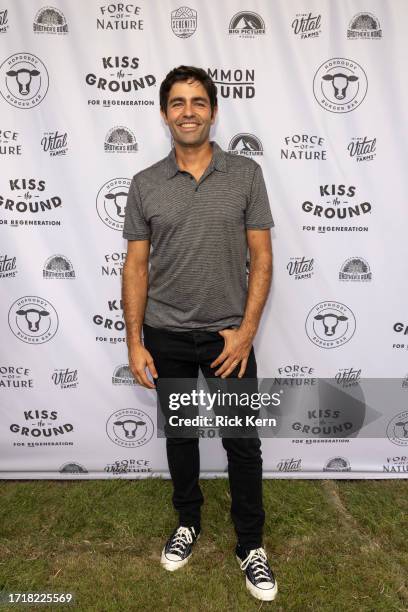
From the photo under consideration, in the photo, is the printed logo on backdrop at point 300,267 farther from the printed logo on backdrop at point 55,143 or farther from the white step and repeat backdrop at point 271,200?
the printed logo on backdrop at point 55,143

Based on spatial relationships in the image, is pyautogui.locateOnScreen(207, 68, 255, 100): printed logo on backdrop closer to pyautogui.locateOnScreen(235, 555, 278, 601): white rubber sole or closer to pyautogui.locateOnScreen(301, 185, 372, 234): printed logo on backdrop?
pyautogui.locateOnScreen(301, 185, 372, 234): printed logo on backdrop

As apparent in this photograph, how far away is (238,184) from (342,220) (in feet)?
2.87

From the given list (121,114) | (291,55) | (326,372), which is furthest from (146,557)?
(291,55)

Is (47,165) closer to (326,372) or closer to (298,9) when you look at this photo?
(298,9)

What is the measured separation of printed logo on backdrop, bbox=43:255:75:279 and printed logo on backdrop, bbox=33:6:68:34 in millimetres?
1110

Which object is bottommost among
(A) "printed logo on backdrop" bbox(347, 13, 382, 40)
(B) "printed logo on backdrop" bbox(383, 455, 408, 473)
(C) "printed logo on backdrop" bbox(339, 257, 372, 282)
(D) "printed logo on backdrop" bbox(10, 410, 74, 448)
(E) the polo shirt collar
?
(B) "printed logo on backdrop" bbox(383, 455, 408, 473)

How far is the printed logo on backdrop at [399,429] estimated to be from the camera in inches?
111

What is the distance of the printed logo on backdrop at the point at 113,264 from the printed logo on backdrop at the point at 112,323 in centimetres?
16

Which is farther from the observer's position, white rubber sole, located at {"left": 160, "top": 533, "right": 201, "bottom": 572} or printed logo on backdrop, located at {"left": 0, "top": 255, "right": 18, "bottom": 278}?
printed logo on backdrop, located at {"left": 0, "top": 255, "right": 18, "bottom": 278}

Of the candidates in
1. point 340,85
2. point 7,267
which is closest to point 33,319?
point 7,267

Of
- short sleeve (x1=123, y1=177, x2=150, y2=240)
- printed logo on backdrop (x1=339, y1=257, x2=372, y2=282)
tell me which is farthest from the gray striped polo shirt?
printed logo on backdrop (x1=339, y1=257, x2=372, y2=282)

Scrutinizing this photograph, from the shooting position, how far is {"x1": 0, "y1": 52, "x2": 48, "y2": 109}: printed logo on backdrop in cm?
243

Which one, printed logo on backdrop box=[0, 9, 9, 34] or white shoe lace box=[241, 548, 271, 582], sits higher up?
printed logo on backdrop box=[0, 9, 9, 34]

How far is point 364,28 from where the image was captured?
2.39 meters
